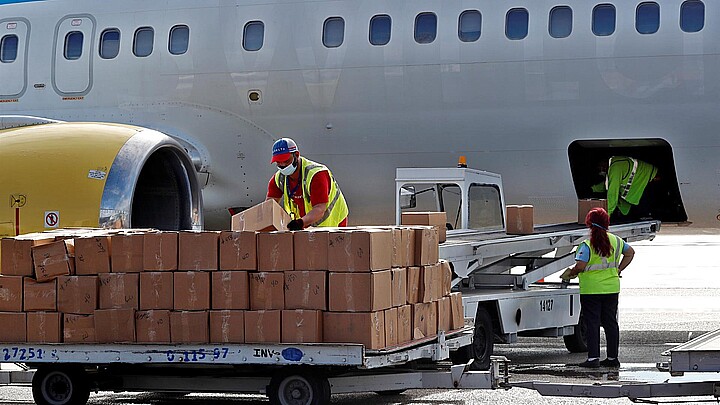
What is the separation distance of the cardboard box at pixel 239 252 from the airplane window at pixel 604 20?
5943 millimetres

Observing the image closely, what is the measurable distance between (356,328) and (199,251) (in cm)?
121

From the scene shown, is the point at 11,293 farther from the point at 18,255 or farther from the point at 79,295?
the point at 79,295

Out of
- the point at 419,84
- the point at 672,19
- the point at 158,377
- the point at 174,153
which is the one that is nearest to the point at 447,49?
the point at 419,84

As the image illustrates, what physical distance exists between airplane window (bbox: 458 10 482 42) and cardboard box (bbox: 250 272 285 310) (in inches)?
230

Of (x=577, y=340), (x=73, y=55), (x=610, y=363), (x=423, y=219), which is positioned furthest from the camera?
(x=73, y=55)

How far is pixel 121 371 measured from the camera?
8.87 m

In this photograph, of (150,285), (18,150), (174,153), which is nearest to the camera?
(150,285)

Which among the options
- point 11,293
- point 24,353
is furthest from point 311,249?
point 11,293

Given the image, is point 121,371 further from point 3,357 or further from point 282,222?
point 282,222

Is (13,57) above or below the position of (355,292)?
above

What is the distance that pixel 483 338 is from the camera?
36.4 feet

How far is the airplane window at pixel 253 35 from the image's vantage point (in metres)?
14.0

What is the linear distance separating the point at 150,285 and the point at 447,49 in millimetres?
5911

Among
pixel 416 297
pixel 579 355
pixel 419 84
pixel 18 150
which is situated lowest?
pixel 579 355
